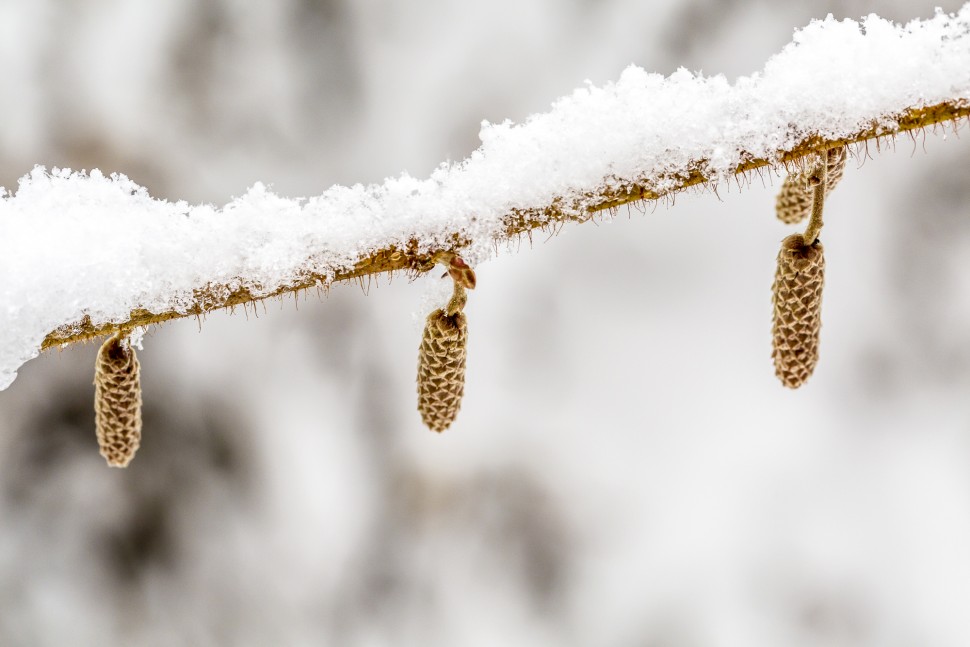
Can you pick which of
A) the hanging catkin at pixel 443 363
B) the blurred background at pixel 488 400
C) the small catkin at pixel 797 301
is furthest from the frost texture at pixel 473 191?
the blurred background at pixel 488 400

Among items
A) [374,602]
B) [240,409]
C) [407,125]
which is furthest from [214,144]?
[374,602]

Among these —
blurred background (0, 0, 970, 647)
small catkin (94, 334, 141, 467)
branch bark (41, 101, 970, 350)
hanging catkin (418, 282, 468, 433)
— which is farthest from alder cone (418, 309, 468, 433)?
blurred background (0, 0, 970, 647)

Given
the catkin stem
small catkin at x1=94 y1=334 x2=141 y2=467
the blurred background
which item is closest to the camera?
the catkin stem

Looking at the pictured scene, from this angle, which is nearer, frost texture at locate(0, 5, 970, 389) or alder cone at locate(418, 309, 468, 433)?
frost texture at locate(0, 5, 970, 389)

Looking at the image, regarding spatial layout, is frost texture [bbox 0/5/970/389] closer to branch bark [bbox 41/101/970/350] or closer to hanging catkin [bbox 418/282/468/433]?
branch bark [bbox 41/101/970/350]

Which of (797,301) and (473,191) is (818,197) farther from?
(473,191)

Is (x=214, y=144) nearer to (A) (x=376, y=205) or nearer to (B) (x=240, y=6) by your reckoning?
(B) (x=240, y=6)
